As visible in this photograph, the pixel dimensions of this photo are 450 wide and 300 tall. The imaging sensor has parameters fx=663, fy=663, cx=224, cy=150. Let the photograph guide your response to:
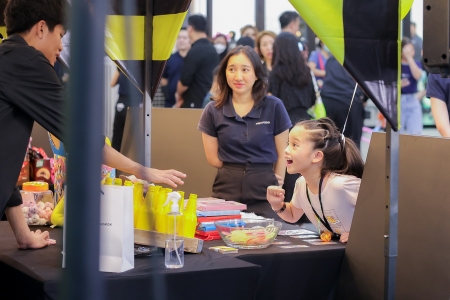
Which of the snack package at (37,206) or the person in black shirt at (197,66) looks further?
the person in black shirt at (197,66)

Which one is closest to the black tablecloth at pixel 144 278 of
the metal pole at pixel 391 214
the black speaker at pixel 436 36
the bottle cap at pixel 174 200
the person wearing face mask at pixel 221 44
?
the bottle cap at pixel 174 200

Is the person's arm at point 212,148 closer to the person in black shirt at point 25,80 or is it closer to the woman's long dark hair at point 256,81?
the woman's long dark hair at point 256,81

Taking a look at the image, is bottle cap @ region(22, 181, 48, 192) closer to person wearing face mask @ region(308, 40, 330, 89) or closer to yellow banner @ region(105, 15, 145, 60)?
yellow banner @ region(105, 15, 145, 60)

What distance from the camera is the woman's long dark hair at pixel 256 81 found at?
3266 millimetres

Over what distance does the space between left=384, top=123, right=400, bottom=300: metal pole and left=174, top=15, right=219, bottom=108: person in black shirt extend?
13.2ft

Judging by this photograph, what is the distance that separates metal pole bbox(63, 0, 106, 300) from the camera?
525 millimetres

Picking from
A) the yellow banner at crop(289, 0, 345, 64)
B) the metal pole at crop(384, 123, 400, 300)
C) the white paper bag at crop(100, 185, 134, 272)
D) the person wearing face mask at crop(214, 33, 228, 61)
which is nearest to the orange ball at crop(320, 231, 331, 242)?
the metal pole at crop(384, 123, 400, 300)

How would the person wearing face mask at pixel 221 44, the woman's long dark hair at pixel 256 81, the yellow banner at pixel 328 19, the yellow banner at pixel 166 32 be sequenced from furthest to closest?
the person wearing face mask at pixel 221 44 < the woman's long dark hair at pixel 256 81 < the yellow banner at pixel 166 32 < the yellow banner at pixel 328 19

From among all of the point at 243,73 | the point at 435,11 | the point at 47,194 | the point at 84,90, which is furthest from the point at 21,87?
the point at 243,73

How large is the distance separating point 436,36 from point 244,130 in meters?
1.59

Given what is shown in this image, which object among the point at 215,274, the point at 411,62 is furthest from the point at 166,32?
the point at 411,62

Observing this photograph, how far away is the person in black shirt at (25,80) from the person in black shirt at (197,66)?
13.2ft

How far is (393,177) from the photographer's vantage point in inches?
79.8

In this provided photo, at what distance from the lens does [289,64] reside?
15.2ft
